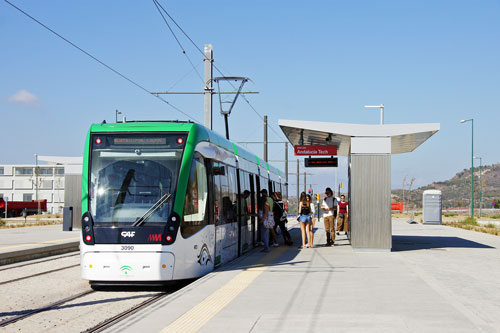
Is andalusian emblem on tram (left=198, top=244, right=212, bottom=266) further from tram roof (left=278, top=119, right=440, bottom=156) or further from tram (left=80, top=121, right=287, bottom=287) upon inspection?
tram roof (left=278, top=119, right=440, bottom=156)

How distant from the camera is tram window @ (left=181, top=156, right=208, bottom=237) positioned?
11.8 metres

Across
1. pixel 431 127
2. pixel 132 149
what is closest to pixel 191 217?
pixel 132 149

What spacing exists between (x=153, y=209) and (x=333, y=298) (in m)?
3.55

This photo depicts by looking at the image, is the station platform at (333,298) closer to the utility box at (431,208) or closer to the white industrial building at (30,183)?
the utility box at (431,208)

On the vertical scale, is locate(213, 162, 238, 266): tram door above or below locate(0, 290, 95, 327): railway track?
above

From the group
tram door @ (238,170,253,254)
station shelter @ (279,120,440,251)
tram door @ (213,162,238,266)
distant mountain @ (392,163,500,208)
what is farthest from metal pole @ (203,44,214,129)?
distant mountain @ (392,163,500,208)

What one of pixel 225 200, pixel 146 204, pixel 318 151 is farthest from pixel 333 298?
pixel 318 151

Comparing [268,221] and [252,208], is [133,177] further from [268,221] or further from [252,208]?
[252,208]

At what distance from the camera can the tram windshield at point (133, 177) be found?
11453 millimetres

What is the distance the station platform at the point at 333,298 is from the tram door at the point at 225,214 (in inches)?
20.1

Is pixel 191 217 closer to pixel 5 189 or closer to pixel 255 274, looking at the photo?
pixel 255 274

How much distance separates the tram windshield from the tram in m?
0.02

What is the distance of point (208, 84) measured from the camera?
23.6 metres

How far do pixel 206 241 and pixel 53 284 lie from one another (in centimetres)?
306
